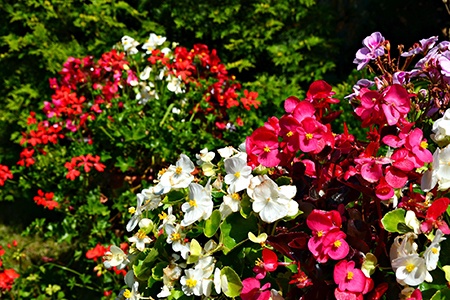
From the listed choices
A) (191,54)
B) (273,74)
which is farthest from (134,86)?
(273,74)

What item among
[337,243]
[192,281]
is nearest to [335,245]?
[337,243]

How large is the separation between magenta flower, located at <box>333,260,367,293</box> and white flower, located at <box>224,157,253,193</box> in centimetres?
29

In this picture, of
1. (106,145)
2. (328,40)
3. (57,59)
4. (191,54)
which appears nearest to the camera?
(106,145)

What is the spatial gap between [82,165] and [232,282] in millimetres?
1944

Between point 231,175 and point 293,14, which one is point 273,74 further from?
point 231,175

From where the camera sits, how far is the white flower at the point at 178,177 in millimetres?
1501

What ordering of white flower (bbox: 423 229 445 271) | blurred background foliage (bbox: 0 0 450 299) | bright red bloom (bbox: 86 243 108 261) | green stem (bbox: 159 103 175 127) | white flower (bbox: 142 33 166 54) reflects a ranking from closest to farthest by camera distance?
white flower (bbox: 423 229 445 271) < bright red bloom (bbox: 86 243 108 261) < green stem (bbox: 159 103 175 127) < white flower (bbox: 142 33 166 54) < blurred background foliage (bbox: 0 0 450 299)

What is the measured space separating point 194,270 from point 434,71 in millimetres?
790

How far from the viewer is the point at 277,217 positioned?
131cm

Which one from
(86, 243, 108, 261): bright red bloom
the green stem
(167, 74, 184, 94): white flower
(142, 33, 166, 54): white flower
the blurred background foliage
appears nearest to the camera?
(86, 243, 108, 261): bright red bloom

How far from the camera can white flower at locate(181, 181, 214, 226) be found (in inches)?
55.9

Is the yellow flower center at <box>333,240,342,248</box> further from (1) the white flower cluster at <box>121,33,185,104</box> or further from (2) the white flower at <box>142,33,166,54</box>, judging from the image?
(2) the white flower at <box>142,33,166,54</box>

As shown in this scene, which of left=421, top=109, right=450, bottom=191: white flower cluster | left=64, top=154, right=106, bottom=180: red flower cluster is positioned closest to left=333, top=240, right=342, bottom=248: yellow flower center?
left=421, top=109, right=450, bottom=191: white flower cluster

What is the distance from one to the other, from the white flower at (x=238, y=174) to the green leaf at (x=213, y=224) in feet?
0.24
